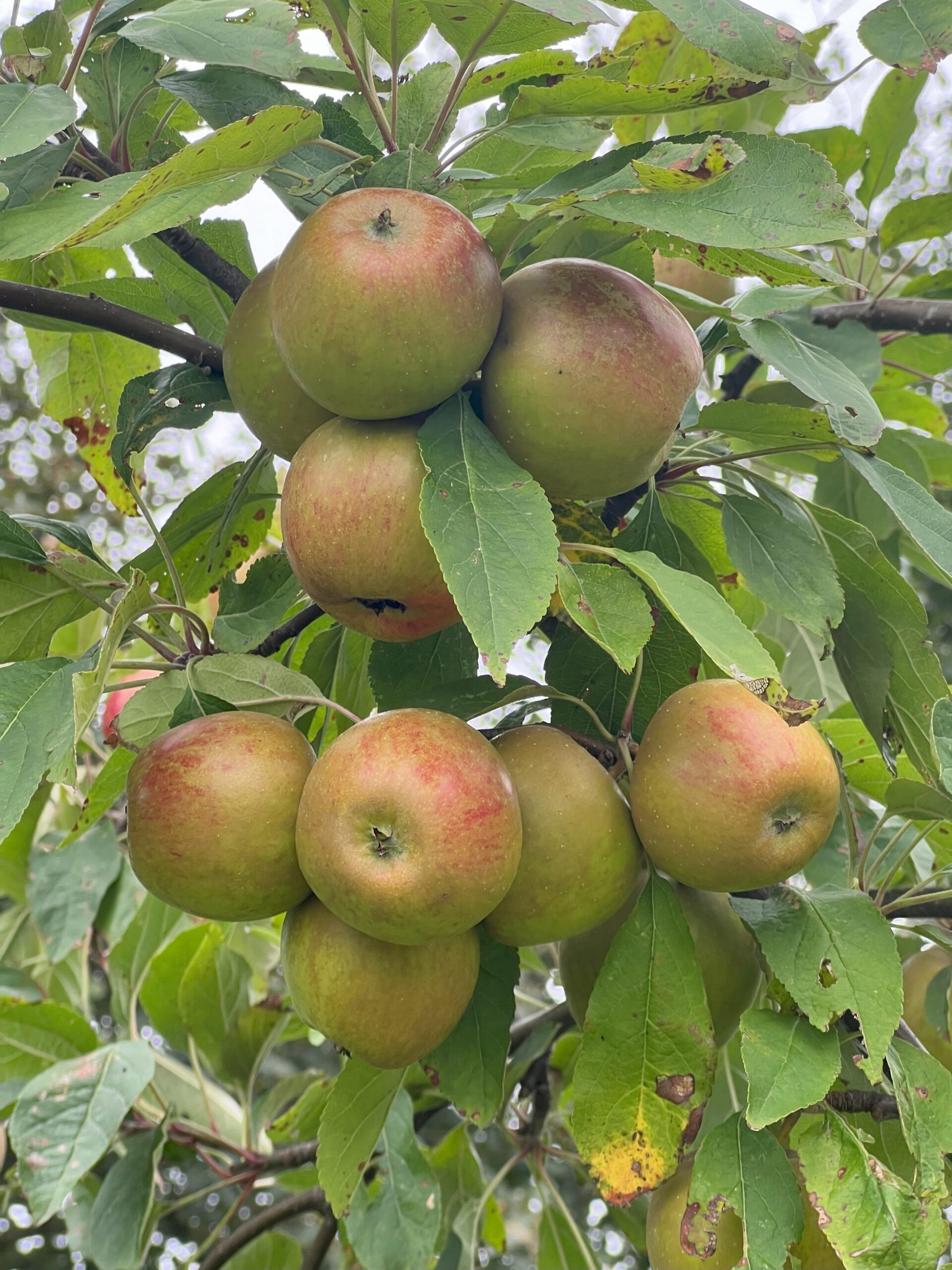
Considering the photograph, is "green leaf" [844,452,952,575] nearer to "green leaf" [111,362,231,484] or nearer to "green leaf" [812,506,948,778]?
"green leaf" [812,506,948,778]

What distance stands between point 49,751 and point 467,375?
46 centimetres

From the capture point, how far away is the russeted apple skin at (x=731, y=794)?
3.10 feet

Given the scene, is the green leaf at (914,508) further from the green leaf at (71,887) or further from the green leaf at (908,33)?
the green leaf at (71,887)

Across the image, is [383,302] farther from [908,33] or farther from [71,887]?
[71,887]

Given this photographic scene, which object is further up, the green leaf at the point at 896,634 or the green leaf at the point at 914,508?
the green leaf at the point at 914,508

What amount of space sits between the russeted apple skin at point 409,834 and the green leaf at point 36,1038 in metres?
1.12

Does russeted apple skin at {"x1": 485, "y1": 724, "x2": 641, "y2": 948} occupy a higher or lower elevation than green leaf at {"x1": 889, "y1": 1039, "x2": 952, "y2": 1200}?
higher

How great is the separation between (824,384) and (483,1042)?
72cm

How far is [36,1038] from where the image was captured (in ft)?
5.89

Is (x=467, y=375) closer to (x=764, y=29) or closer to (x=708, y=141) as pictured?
(x=708, y=141)

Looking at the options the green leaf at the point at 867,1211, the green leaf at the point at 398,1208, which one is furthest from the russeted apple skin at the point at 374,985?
the green leaf at the point at 398,1208

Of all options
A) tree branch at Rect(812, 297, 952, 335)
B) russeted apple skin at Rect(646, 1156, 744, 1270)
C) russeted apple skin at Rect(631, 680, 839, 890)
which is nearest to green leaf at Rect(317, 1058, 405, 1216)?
russeted apple skin at Rect(646, 1156, 744, 1270)

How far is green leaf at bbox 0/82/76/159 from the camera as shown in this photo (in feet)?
3.03

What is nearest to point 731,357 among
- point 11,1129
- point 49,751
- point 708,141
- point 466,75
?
point 466,75
